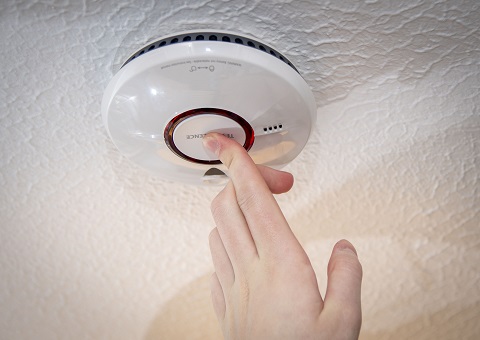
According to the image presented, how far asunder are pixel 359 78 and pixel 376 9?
9 centimetres

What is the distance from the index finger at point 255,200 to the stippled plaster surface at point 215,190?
0.41ft

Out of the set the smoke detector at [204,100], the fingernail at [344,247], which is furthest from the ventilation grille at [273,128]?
the fingernail at [344,247]

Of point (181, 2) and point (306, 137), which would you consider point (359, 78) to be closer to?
point (306, 137)

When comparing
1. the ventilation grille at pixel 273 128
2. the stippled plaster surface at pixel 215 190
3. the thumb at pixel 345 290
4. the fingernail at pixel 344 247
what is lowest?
the thumb at pixel 345 290

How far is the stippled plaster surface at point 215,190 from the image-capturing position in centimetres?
48

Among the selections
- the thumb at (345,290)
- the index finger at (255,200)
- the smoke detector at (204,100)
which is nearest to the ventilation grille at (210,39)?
the smoke detector at (204,100)

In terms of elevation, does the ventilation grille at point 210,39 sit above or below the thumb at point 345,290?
above

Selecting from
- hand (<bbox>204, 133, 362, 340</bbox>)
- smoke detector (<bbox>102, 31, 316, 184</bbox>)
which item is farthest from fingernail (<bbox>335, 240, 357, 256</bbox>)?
smoke detector (<bbox>102, 31, 316, 184</bbox>)

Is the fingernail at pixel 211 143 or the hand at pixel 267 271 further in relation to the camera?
the fingernail at pixel 211 143

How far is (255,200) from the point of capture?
458 millimetres

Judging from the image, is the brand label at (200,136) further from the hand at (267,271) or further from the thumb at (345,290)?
the thumb at (345,290)

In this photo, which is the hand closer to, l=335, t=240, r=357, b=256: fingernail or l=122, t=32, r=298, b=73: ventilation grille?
l=335, t=240, r=357, b=256: fingernail

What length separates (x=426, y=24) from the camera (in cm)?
49

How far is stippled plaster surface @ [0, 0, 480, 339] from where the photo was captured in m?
0.48
